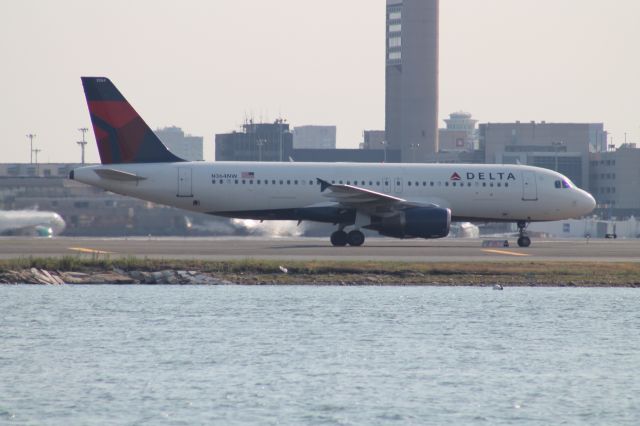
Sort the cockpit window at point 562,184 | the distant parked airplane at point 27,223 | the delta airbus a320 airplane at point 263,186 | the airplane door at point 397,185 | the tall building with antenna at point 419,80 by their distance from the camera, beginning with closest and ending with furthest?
the delta airbus a320 airplane at point 263,186
the airplane door at point 397,185
the cockpit window at point 562,184
the distant parked airplane at point 27,223
the tall building with antenna at point 419,80

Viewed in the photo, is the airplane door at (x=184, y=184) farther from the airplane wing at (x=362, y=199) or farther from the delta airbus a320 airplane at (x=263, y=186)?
the airplane wing at (x=362, y=199)

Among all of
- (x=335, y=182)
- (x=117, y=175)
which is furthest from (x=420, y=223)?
(x=117, y=175)

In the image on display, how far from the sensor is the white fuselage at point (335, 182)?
57.0 meters

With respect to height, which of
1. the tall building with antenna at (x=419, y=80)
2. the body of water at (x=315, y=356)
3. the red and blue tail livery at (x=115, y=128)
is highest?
the tall building with antenna at (x=419, y=80)

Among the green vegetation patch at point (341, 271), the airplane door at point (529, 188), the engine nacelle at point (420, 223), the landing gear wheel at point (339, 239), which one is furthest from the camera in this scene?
the airplane door at point (529, 188)

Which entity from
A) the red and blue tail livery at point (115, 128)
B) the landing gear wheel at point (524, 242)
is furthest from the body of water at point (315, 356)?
the landing gear wheel at point (524, 242)

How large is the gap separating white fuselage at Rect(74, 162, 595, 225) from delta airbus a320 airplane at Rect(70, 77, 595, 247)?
1.8 inches

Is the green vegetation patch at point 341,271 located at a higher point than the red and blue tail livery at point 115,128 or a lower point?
lower

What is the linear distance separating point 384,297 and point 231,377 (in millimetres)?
13790

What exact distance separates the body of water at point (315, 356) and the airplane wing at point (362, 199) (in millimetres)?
14603

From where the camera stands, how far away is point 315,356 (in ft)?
92.9

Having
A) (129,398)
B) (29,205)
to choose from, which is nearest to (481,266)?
(129,398)

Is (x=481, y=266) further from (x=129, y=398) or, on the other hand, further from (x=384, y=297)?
(x=129, y=398)

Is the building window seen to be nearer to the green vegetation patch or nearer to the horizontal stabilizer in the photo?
the horizontal stabilizer
